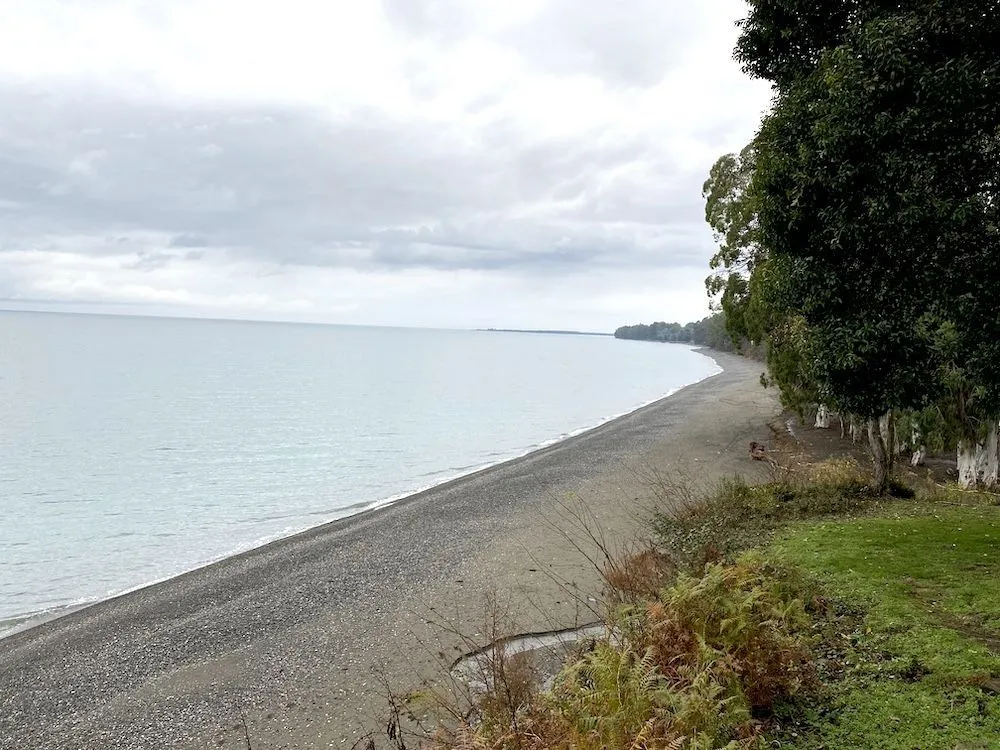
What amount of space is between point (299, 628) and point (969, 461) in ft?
68.1

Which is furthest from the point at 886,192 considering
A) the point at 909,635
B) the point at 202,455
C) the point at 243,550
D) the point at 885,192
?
the point at 202,455

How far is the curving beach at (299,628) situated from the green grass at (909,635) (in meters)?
2.82

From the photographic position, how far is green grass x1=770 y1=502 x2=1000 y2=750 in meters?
5.02

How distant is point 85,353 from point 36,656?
125808 millimetres

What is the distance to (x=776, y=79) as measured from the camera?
1083 cm

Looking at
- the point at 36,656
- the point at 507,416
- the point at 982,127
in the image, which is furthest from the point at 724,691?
the point at 507,416

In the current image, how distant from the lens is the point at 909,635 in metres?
6.57

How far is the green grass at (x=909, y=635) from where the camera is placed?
16.5 feet

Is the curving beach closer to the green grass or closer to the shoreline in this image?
the shoreline

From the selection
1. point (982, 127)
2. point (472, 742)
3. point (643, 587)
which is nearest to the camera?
point (472, 742)

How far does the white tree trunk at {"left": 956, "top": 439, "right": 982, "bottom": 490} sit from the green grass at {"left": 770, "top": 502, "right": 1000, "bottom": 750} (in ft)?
35.8

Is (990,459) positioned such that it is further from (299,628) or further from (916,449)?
Answer: (299,628)

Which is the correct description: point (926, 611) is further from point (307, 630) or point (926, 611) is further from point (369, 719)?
point (307, 630)

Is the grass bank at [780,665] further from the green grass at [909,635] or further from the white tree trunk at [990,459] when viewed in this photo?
the white tree trunk at [990,459]
